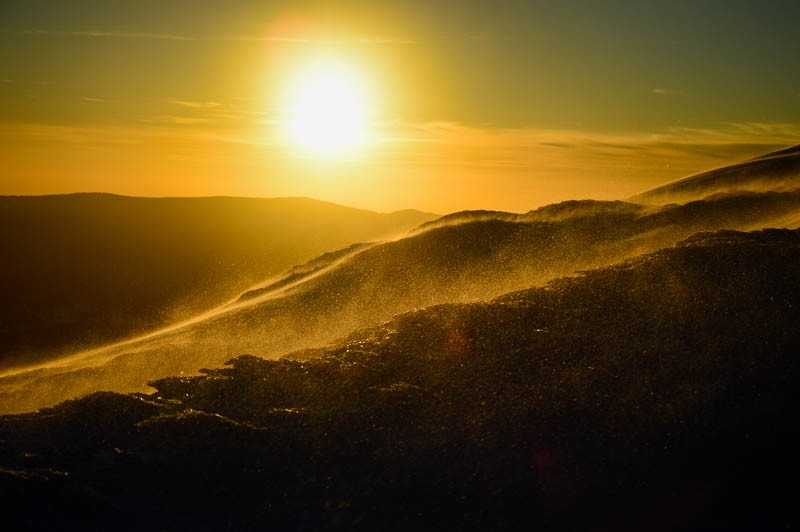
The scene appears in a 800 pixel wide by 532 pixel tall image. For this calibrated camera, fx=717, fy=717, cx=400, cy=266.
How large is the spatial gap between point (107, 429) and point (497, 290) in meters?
11.6

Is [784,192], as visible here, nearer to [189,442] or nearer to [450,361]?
[450,361]

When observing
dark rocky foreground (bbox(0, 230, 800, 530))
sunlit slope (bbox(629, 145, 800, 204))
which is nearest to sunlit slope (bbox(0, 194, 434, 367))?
sunlit slope (bbox(629, 145, 800, 204))

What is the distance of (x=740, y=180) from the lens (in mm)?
25703

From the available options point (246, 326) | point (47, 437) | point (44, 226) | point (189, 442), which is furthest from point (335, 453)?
point (44, 226)

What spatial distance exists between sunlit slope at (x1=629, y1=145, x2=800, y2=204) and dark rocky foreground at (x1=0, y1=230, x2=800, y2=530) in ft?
40.3

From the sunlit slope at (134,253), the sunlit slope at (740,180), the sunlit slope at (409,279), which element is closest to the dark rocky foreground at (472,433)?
the sunlit slope at (409,279)

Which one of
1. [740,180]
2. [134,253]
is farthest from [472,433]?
[134,253]

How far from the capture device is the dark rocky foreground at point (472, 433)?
27.5 feet

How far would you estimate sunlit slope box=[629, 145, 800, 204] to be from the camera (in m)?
24.2

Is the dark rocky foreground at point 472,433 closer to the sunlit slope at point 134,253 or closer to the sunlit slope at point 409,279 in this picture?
the sunlit slope at point 409,279

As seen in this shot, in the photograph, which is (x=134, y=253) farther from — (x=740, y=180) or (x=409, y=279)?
(x=740, y=180)

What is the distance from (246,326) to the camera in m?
21.2

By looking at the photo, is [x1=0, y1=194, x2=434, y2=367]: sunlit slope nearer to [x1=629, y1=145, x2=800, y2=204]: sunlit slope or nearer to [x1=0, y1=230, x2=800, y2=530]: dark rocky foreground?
[x1=629, y1=145, x2=800, y2=204]: sunlit slope

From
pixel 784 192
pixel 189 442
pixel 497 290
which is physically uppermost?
pixel 784 192
